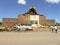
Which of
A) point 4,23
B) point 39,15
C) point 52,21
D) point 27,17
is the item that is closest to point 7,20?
point 4,23

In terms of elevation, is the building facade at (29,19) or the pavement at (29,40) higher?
the building facade at (29,19)

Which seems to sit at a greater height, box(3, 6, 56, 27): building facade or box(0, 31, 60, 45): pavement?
box(3, 6, 56, 27): building facade

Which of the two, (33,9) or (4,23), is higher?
(33,9)

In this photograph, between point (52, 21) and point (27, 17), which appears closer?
point (27, 17)

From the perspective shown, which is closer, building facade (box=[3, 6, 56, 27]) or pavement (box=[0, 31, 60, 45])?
pavement (box=[0, 31, 60, 45])

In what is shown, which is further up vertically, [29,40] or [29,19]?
[29,19]

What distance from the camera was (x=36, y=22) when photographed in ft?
217

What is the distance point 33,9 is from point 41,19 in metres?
5.15

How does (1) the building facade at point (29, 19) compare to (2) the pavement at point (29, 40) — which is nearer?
(2) the pavement at point (29, 40)

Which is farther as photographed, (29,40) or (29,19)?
(29,19)

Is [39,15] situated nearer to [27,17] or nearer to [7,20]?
[27,17]

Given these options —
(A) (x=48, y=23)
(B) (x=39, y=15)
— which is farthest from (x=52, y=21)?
(B) (x=39, y=15)

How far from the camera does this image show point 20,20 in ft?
221

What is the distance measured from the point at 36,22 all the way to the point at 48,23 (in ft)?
20.5
